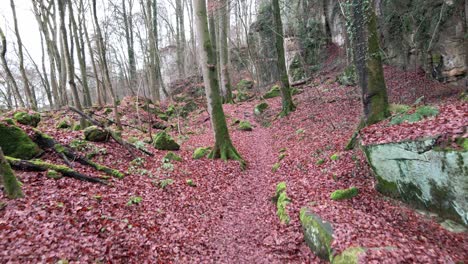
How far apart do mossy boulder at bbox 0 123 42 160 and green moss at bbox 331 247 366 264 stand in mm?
7456

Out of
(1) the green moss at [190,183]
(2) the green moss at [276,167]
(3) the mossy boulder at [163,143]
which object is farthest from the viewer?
(3) the mossy boulder at [163,143]

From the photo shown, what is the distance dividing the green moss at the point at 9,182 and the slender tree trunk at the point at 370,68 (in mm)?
8225

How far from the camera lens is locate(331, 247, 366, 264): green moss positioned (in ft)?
12.6

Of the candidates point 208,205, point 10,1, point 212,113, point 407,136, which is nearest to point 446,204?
point 407,136

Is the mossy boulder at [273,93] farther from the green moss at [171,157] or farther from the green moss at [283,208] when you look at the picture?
the green moss at [283,208]

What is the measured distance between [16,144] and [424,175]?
9.09m

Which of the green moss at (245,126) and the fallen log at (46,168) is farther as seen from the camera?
the green moss at (245,126)

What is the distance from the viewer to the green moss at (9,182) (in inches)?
187

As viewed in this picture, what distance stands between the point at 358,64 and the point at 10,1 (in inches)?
816

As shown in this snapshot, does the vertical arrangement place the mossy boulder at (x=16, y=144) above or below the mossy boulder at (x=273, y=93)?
below

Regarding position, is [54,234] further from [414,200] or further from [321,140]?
[321,140]

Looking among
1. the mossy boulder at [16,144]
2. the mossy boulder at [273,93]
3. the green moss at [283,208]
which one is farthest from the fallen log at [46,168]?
the mossy boulder at [273,93]

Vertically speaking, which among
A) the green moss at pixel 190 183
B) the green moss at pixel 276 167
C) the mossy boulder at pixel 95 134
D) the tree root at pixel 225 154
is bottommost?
the green moss at pixel 276 167

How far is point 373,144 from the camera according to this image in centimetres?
572
